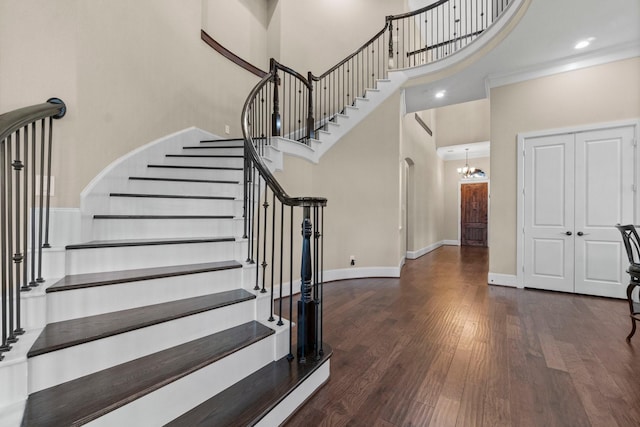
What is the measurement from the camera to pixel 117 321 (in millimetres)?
1434

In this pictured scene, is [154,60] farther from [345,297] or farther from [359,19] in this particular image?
[359,19]

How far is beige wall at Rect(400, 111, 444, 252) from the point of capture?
665 cm

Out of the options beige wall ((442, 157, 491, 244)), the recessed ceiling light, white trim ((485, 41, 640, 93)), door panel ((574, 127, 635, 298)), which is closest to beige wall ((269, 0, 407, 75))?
white trim ((485, 41, 640, 93))

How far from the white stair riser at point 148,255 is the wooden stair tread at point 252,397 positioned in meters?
0.91

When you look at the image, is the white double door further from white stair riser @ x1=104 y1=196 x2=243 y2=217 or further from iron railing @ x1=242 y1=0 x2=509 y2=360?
white stair riser @ x1=104 y1=196 x2=243 y2=217

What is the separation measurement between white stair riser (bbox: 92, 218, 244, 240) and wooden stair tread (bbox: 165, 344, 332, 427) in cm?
121

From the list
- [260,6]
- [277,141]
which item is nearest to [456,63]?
[277,141]

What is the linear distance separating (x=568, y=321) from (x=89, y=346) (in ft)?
12.9

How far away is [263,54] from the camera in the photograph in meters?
5.36

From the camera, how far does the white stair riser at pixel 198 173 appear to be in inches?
120

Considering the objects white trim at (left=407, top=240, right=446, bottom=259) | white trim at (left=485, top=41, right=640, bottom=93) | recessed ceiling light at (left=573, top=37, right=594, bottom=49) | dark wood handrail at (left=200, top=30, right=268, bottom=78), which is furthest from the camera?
white trim at (left=407, top=240, right=446, bottom=259)

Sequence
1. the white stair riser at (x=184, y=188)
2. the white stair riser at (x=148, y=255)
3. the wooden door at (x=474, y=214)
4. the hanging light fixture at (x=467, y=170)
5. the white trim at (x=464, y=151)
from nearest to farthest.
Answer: the white stair riser at (x=148, y=255) → the white stair riser at (x=184, y=188) → the white trim at (x=464, y=151) → the hanging light fixture at (x=467, y=170) → the wooden door at (x=474, y=214)

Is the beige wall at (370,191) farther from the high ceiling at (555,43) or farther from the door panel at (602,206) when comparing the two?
the door panel at (602,206)

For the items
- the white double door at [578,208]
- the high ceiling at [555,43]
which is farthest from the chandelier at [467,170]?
the white double door at [578,208]
